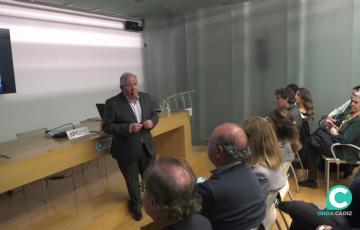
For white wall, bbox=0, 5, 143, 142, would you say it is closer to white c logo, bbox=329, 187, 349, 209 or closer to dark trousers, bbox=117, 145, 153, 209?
dark trousers, bbox=117, 145, 153, 209

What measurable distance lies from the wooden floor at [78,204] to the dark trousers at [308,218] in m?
1.45

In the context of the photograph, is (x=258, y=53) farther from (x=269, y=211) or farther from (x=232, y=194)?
(x=232, y=194)

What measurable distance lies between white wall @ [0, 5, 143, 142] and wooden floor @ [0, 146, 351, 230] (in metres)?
0.93

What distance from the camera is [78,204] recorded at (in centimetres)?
339

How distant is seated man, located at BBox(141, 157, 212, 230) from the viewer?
110cm

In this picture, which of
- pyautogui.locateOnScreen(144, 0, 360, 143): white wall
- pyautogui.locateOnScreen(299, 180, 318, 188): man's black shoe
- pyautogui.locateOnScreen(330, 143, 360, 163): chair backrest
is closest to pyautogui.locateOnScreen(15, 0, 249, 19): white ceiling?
pyautogui.locateOnScreen(144, 0, 360, 143): white wall

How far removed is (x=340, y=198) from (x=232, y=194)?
0.82m

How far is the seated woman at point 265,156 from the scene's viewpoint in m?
1.87

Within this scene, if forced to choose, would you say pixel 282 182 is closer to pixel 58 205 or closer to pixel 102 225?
pixel 102 225

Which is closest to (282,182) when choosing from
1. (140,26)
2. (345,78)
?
(345,78)

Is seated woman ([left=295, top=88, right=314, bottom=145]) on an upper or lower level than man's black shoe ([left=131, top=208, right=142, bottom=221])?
upper

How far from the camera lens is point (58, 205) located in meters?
3.39

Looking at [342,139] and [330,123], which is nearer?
[342,139]

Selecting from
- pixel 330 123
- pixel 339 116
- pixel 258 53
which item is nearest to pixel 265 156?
pixel 330 123
